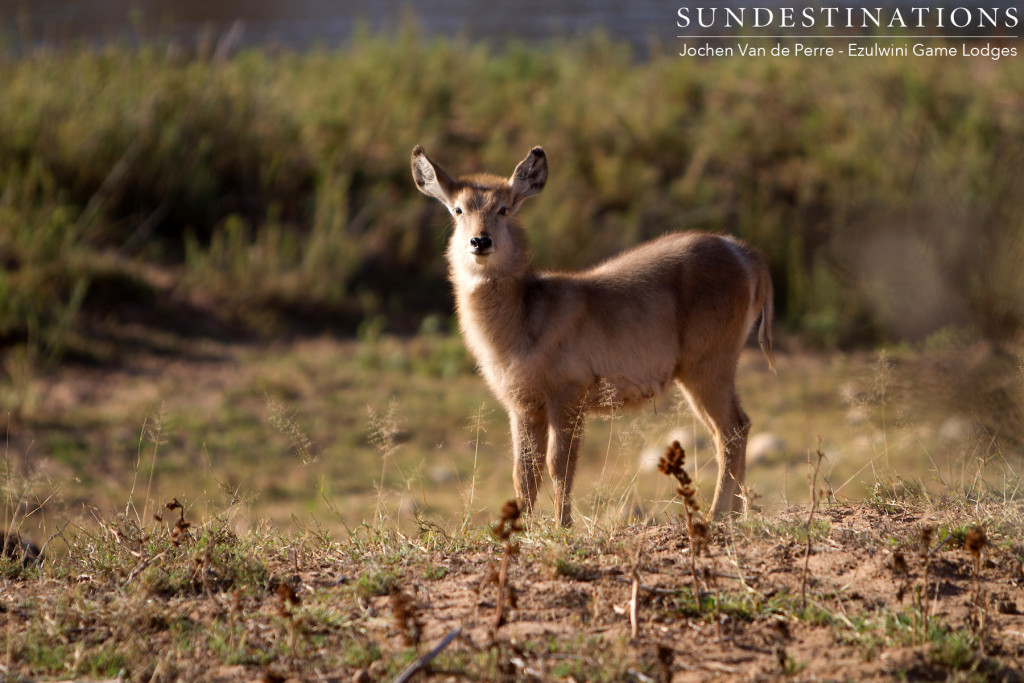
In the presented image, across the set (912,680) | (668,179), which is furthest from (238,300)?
(912,680)

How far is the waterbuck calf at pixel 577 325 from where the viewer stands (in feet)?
19.4

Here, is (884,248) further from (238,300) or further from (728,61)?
(728,61)

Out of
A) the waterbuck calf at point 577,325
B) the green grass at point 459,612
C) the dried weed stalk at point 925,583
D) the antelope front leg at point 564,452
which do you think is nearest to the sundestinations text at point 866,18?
the waterbuck calf at point 577,325

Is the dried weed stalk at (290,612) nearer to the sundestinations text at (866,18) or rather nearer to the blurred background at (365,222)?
the blurred background at (365,222)

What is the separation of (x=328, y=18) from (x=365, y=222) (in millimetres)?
9512

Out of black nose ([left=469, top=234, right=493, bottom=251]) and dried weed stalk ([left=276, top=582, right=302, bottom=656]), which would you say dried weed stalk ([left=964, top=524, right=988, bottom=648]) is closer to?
dried weed stalk ([left=276, top=582, right=302, bottom=656])

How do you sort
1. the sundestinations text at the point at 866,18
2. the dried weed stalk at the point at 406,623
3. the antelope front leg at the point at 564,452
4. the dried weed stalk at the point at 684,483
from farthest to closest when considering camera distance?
the sundestinations text at the point at 866,18 < the antelope front leg at the point at 564,452 < the dried weed stalk at the point at 684,483 < the dried weed stalk at the point at 406,623

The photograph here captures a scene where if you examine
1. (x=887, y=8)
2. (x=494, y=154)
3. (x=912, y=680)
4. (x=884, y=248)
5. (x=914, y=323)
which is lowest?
(x=912, y=680)

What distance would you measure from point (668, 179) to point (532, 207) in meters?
2.08

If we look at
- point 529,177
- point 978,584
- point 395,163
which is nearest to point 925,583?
point 978,584

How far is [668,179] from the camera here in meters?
14.3

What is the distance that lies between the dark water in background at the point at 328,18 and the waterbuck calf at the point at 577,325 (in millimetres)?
12044

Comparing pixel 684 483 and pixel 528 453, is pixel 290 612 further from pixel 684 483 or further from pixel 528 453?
pixel 528 453

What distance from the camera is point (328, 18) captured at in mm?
21547
